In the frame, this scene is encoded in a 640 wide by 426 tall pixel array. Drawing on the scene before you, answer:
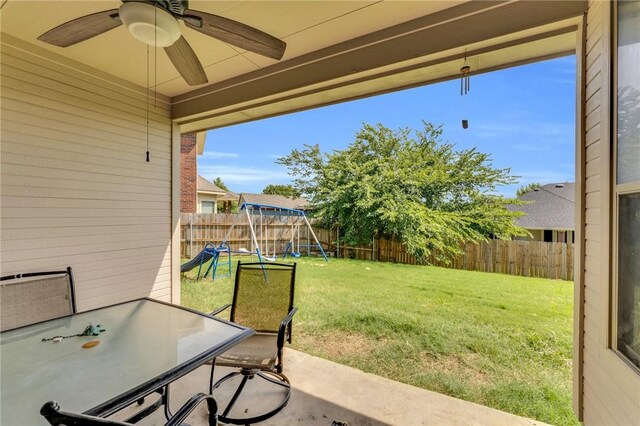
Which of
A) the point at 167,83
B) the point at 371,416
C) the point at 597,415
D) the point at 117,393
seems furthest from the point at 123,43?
the point at 597,415

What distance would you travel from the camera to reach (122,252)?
2.86 m

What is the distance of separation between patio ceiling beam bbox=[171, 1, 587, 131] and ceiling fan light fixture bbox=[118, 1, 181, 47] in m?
1.09

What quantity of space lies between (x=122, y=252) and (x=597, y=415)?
365 cm

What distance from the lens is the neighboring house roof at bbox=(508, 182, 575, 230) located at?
8812 mm

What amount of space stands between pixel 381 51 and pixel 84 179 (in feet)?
9.01

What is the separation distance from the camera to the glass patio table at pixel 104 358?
100 centimetres

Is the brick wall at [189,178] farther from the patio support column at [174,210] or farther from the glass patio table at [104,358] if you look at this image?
the glass patio table at [104,358]

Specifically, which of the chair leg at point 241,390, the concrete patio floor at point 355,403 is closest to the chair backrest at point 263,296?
the chair leg at point 241,390

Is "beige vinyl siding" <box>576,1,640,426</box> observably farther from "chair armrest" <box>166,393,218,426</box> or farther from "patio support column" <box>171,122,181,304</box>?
"patio support column" <box>171,122,181,304</box>

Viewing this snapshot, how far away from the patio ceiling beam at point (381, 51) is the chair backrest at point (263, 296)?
A: 5.09 ft

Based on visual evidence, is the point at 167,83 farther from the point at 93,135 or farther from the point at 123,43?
the point at 93,135

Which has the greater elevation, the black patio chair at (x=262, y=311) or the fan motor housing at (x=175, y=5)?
the fan motor housing at (x=175, y=5)

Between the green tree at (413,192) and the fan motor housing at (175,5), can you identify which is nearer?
the fan motor housing at (175,5)

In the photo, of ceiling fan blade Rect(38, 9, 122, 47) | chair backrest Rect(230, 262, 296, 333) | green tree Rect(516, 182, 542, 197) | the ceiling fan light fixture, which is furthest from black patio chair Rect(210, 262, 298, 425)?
green tree Rect(516, 182, 542, 197)
